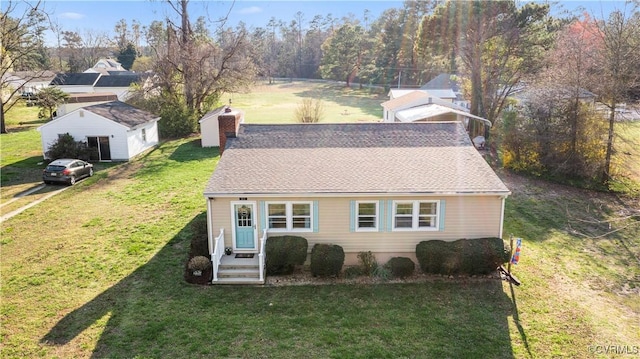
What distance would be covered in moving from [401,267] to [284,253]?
12.8 feet

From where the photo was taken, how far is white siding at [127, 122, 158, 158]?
103 feet

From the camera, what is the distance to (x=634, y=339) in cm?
1189

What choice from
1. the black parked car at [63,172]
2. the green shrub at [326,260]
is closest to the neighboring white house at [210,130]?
the black parked car at [63,172]

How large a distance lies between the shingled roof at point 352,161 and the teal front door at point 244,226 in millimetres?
762

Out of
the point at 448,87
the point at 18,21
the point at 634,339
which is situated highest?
the point at 18,21

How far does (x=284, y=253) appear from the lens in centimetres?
1449

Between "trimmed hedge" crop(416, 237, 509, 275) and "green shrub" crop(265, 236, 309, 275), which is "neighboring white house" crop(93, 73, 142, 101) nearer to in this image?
"green shrub" crop(265, 236, 309, 275)

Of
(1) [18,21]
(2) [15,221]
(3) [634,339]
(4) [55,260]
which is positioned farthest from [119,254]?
(1) [18,21]

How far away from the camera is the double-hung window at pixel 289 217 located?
15047mm

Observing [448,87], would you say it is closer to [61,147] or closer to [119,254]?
[61,147]

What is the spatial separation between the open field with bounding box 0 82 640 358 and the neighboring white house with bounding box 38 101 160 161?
11348 mm

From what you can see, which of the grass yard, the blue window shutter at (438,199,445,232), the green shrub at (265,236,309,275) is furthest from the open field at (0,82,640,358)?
the grass yard

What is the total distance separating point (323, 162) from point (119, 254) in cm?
838

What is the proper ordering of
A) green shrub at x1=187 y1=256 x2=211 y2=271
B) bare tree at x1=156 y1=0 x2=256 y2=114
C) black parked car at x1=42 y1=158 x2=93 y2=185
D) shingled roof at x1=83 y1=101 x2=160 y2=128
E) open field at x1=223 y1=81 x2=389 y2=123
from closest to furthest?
green shrub at x1=187 y1=256 x2=211 y2=271, black parked car at x1=42 y1=158 x2=93 y2=185, shingled roof at x1=83 y1=101 x2=160 y2=128, bare tree at x1=156 y1=0 x2=256 y2=114, open field at x1=223 y1=81 x2=389 y2=123
